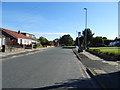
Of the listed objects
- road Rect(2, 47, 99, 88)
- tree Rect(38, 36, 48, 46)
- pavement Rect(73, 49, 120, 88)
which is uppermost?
tree Rect(38, 36, 48, 46)

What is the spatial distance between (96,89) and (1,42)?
124 ft

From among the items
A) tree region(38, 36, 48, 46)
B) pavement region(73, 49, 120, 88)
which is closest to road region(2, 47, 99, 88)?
pavement region(73, 49, 120, 88)

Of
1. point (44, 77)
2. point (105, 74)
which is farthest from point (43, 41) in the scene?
point (44, 77)

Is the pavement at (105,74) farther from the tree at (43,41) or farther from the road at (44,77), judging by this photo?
the tree at (43,41)

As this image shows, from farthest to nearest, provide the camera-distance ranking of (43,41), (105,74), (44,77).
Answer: (43,41) → (105,74) → (44,77)

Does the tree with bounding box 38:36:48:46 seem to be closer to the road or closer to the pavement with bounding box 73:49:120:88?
the pavement with bounding box 73:49:120:88

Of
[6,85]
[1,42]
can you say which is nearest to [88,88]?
[6,85]

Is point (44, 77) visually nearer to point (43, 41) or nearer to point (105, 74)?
point (105, 74)

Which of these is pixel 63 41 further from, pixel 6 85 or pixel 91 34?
pixel 6 85

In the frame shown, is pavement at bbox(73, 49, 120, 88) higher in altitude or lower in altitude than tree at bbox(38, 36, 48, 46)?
lower

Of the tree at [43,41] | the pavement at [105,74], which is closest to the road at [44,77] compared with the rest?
the pavement at [105,74]

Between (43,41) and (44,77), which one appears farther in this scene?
(43,41)

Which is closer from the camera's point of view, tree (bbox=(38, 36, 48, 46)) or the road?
the road

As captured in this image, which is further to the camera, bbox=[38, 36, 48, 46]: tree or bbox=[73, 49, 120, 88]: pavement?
bbox=[38, 36, 48, 46]: tree
